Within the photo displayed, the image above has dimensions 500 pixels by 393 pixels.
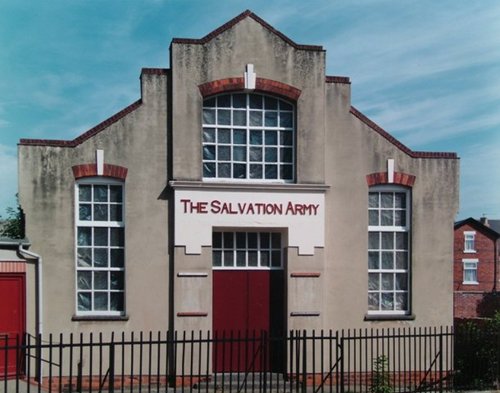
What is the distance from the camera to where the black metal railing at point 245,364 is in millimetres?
13767

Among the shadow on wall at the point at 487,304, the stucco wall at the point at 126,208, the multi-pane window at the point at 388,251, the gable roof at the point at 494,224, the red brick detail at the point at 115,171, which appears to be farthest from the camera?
the gable roof at the point at 494,224

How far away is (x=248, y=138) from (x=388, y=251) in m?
4.28

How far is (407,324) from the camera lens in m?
15.9

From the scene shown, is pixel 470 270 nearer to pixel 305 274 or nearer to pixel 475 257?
pixel 475 257

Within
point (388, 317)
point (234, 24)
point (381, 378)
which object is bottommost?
point (381, 378)

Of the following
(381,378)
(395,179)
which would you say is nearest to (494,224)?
(395,179)

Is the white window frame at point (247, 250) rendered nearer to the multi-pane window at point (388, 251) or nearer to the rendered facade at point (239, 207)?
the rendered facade at point (239, 207)

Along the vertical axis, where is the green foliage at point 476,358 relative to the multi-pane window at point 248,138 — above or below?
below

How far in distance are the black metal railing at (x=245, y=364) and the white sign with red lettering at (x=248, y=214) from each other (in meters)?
2.09

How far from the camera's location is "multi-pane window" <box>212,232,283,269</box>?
50.8 feet

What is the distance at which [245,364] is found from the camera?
1461 centimetres

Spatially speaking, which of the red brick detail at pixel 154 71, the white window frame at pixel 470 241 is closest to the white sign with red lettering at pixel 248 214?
the red brick detail at pixel 154 71

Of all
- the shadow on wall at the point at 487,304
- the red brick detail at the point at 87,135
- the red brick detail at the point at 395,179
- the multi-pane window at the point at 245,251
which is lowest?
the shadow on wall at the point at 487,304

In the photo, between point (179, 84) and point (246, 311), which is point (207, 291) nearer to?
point (246, 311)
